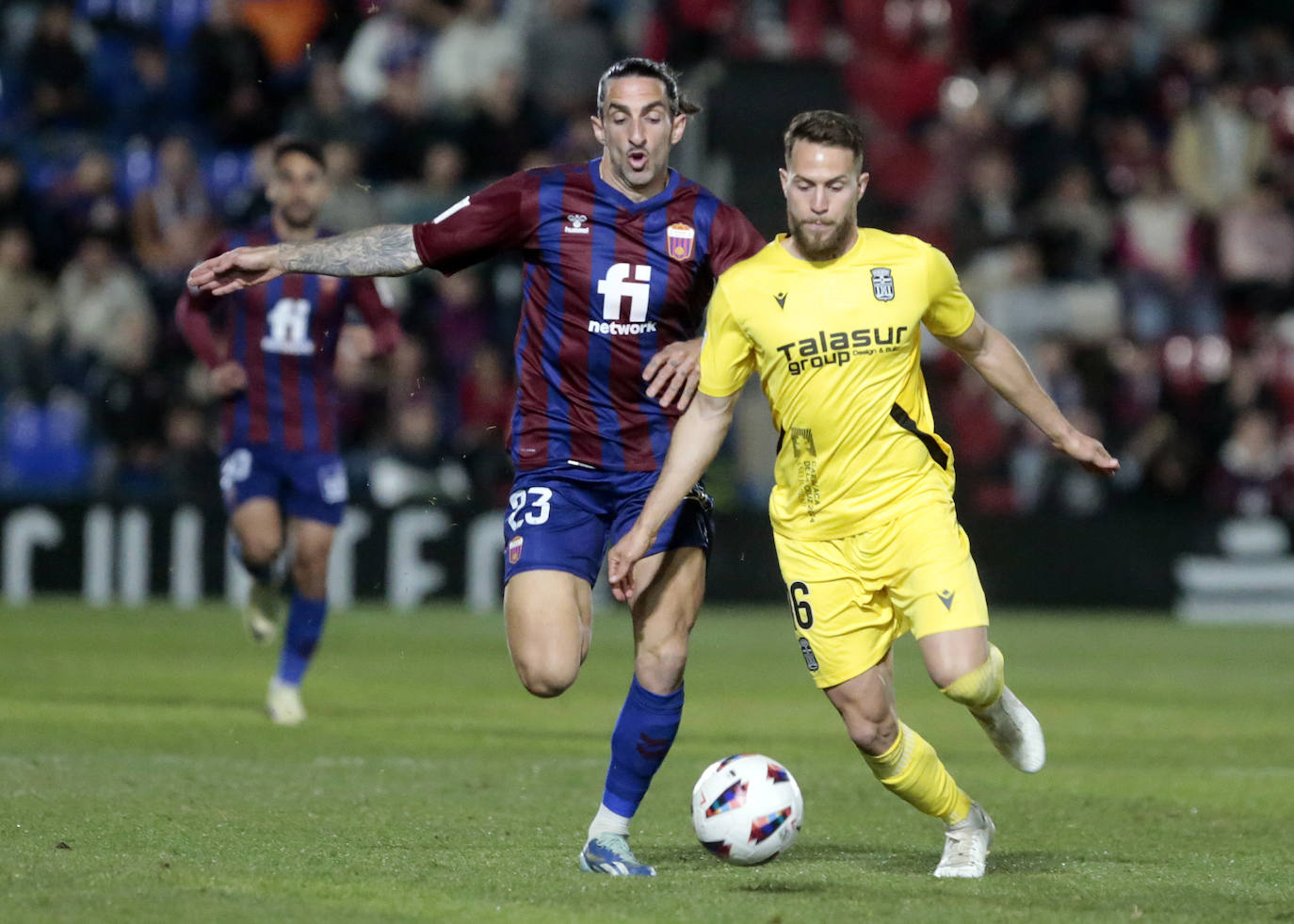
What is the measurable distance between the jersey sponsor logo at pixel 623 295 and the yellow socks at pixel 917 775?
154cm

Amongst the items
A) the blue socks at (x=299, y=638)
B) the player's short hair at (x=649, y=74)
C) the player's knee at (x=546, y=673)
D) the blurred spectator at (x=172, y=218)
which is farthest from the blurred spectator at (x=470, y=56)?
the player's knee at (x=546, y=673)

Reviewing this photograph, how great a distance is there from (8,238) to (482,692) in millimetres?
7842

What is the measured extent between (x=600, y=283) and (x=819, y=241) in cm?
77

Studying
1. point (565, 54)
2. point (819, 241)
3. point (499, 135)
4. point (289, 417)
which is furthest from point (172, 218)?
point (819, 241)

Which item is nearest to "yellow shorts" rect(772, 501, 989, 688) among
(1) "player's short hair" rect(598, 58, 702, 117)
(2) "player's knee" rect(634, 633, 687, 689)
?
(2) "player's knee" rect(634, 633, 687, 689)

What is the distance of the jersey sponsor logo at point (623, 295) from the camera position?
6484 mm

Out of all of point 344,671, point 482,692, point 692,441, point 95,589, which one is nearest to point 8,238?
point 95,589

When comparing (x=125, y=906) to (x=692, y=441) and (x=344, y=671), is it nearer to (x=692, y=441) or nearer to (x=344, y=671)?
(x=692, y=441)

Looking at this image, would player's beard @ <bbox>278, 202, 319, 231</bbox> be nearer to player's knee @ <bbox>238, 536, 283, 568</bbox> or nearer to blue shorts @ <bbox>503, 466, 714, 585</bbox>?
player's knee @ <bbox>238, 536, 283, 568</bbox>

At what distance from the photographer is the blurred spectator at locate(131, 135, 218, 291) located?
17.6 m

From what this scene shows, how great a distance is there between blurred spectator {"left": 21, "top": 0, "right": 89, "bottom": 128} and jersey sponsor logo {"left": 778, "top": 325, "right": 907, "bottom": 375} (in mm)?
14084

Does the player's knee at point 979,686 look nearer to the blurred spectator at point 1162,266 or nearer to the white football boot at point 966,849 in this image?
the white football boot at point 966,849

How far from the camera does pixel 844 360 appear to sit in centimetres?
617

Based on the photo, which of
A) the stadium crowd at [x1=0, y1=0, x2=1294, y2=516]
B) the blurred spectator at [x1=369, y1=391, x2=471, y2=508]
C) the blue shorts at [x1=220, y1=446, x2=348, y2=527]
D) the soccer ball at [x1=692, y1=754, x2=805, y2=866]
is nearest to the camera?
the soccer ball at [x1=692, y1=754, x2=805, y2=866]
